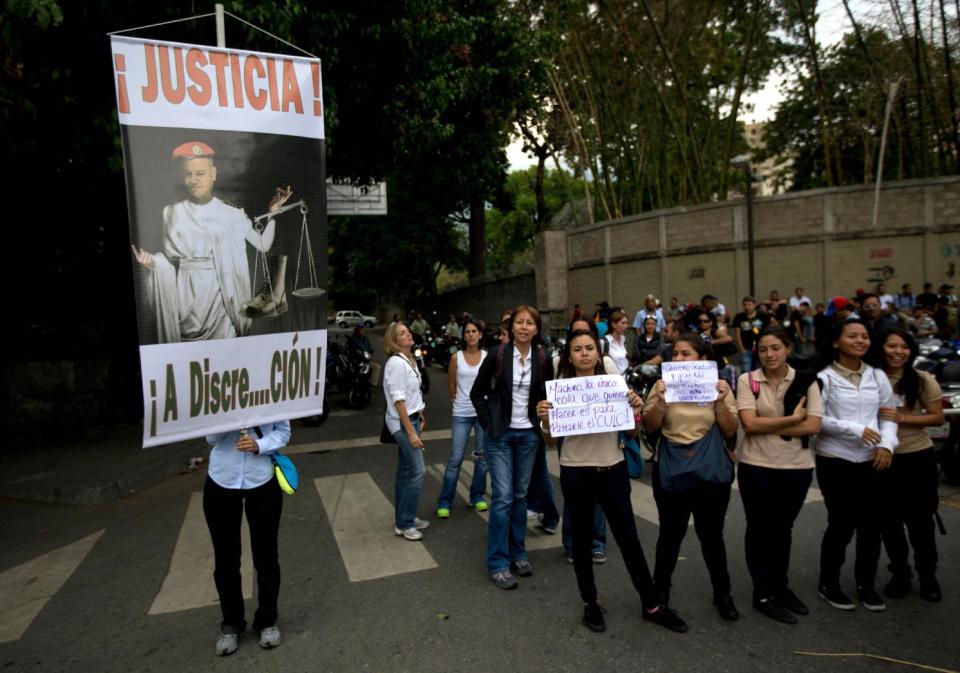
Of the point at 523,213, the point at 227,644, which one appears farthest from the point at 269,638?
the point at 523,213

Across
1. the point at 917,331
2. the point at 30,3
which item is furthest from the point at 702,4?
the point at 30,3

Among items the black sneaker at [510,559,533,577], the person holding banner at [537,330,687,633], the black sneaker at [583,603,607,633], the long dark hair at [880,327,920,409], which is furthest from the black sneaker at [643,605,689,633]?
the long dark hair at [880,327,920,409]

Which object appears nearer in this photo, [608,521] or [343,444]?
[608,521]

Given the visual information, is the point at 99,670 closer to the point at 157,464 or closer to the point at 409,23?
the point at 157,464

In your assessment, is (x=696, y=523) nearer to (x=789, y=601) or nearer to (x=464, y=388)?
(x=789, y=601)

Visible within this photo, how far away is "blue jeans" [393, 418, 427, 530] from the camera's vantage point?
207 inches

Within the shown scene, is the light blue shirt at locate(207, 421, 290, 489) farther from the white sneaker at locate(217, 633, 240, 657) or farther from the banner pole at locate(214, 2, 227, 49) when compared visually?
the banner pole at locate(214, 2, 227, 49)

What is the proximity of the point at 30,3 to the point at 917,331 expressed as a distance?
43.0 feet

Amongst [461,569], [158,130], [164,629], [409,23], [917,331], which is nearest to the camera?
[158,130]

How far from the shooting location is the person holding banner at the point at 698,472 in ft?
12.2

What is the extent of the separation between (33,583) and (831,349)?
571 cm

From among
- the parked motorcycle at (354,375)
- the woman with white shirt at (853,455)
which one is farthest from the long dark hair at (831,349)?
the parked motorcycle at (354,375)

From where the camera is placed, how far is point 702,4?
1959 cm

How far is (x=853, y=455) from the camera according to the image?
13.0 feet
